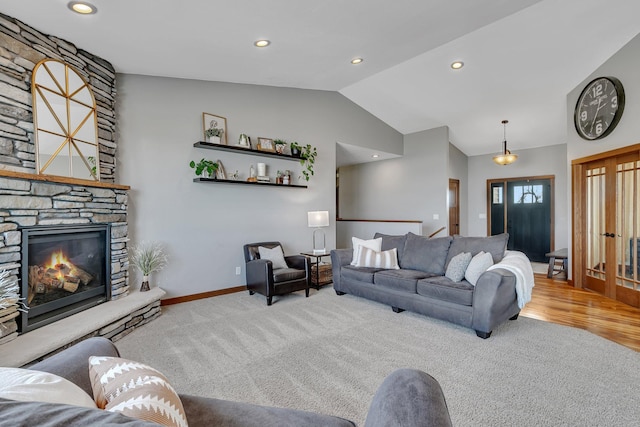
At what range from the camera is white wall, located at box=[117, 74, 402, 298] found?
3.95 m

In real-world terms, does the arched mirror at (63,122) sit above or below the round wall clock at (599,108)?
below

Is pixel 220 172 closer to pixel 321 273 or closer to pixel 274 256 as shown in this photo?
pixel 274 256

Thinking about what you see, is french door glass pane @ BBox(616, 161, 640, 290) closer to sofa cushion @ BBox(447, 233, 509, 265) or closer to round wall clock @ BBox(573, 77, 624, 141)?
round wall clock @ BBox(573, 77, 624, 141)

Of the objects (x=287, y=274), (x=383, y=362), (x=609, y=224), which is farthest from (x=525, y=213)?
(x=383, y=362)

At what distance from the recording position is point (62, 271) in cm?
291

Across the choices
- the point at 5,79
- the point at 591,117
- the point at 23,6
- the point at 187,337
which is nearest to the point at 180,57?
the point at 23,6

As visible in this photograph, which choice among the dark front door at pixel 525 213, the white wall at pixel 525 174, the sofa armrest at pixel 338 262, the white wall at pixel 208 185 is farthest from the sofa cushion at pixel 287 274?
the dark front door at pixel 525 213

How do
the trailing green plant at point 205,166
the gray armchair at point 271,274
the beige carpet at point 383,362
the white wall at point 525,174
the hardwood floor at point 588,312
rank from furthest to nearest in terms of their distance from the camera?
the white wall at point 525,174, the trailing green plant at point 205,166, the gray armchair at point 271,274, the hardwood floor at point 588,312, the beige carpet at point 383,362

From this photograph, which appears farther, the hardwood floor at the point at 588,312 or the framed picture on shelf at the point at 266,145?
the framed picture on shelf at the point at 266,145

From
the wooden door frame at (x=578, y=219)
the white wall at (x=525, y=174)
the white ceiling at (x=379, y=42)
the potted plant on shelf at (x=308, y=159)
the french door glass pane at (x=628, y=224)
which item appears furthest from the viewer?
the white wall at (x=525, y=174)

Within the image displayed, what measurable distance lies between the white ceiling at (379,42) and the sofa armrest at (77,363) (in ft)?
8.42

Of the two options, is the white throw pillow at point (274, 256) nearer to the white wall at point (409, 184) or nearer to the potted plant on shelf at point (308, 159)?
the potted plant on shelf at point (308, 159)

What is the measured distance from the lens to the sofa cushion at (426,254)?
3.96m

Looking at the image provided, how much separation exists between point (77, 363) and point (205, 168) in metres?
3.40
